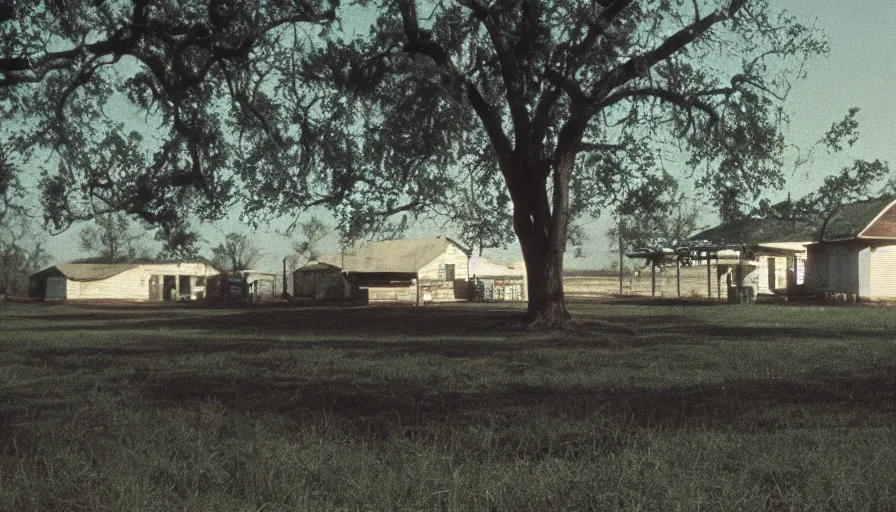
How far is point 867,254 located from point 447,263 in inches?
1223

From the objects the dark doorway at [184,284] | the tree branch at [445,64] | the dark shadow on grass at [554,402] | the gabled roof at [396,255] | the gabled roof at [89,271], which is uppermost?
the tree branch at [445,64]

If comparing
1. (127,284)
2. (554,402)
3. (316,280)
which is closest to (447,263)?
(316,280)

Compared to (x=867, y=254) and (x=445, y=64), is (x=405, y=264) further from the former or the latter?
(x=445, y=64)

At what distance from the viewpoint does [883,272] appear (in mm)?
40500

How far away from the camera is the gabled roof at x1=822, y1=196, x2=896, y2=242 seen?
130 ft

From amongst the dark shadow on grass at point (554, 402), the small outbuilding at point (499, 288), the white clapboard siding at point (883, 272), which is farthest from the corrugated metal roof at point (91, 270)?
the dark shadow on grass at point (554, 402)

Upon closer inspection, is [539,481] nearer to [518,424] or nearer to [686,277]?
[518,424]

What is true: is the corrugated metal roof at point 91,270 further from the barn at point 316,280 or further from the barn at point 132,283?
the barn at point 316,280

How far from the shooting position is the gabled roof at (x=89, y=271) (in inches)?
2945

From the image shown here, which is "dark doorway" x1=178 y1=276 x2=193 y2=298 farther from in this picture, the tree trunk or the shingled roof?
the tree trunk

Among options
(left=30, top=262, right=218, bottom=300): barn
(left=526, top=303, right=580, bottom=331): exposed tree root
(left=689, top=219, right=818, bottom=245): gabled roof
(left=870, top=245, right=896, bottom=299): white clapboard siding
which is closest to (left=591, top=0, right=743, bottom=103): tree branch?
(left=526, top=303, right=580, bottom=331): exposed tree root

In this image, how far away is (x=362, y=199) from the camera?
88.9 ft

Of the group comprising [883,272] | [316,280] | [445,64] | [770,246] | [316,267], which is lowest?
[316,280]

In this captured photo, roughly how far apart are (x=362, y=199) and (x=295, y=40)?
8.07 m
